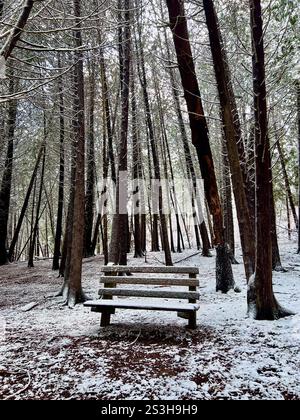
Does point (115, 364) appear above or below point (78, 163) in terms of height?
below

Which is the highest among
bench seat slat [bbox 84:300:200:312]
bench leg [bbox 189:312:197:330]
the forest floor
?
bench seat slat [bbox 84:300:200:312]

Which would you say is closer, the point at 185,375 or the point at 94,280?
the point at 185,375

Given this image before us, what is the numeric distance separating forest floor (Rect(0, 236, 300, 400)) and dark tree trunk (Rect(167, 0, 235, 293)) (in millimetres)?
1100

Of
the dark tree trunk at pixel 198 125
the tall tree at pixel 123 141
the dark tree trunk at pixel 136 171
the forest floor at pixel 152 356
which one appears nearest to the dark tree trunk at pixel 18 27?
the dark tree trunk at pixel 198 125

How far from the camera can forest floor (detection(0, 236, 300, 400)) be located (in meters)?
2.67

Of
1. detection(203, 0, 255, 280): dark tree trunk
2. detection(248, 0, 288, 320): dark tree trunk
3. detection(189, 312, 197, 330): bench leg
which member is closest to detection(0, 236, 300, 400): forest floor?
detection(189, 312, 197, 330): bench leg

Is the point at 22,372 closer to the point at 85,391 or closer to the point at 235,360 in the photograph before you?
the point at 85,391

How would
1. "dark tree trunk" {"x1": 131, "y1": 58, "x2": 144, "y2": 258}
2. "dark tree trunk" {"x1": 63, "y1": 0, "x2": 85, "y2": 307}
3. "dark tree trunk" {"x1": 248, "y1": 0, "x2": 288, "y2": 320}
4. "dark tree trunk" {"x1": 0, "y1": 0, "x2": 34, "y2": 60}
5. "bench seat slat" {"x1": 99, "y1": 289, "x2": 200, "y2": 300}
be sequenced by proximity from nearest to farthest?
"dark tree trunk" {"x1": 0, "y1": 0, "x2": 34, "y2": 60} < "bench seat slat" {"x1": 99, "y1": 289, "x2": 200, "y2": 300} < "dark tree trunk" {"x1": 248, "y1": 0, "x2": 288, "y2": 320} < "dark tree trunk" {"x1": 63, "y1": 0, "x2": 85, "y2": 307} < "dark tree trunk" {"x1": 131, "y1": 58, "x2": 144, "y2": 258}

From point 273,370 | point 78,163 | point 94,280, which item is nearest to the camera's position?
point 273,370

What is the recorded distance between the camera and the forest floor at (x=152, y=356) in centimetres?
267

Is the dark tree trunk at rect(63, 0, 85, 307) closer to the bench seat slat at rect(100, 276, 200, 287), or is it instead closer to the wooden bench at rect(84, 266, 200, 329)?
the wooden bench at rect(84, 266, 200, 329)

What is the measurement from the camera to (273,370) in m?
2.89
